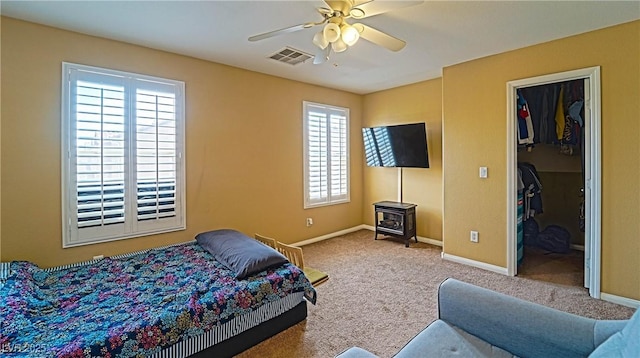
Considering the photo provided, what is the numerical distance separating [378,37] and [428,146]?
3005mm

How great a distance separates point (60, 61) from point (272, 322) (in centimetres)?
299

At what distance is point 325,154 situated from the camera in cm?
516

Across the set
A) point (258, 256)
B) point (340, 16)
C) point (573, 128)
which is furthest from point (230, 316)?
point (573, 128)

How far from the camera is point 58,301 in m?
2.06

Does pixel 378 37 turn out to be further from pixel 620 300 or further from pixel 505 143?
pixel 620 300

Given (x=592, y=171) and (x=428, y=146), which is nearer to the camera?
(x=592, y=171)

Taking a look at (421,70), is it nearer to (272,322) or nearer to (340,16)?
(340,16)

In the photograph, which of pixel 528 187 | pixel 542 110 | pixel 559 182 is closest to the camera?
pixel 542 110

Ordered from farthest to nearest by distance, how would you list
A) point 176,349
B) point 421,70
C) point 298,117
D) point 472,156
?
point 298,117
point 421,70
point 472,156
point 176,349

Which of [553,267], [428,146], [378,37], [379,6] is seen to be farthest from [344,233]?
[379,6]

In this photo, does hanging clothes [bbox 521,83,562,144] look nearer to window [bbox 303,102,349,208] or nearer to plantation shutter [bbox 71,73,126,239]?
window [bbox 303,102,349,208]

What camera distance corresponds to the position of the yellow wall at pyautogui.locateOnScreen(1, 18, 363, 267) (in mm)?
2637

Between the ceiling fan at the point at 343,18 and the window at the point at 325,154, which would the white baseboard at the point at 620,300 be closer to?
the ceiling fan at the point at 343,18

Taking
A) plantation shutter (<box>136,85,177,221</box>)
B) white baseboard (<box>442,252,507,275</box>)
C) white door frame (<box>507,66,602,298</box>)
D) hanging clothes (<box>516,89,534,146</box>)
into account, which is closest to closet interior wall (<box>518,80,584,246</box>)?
hanging clothes (<box>516,89,534,146</box>)
